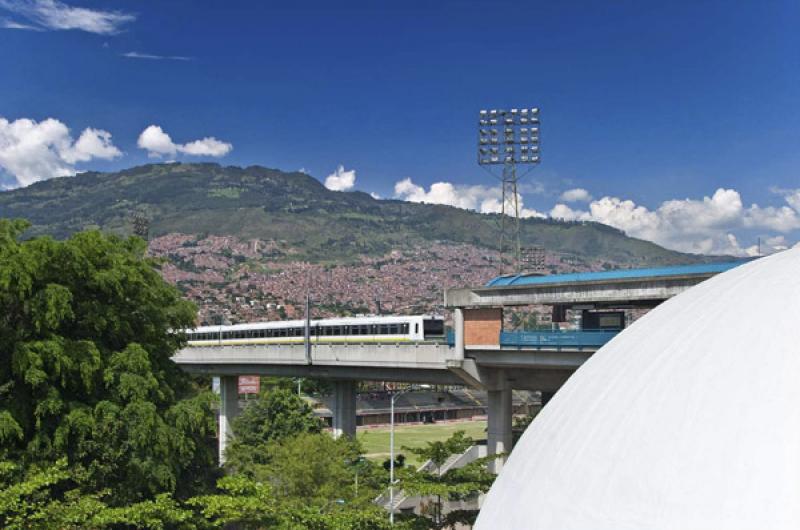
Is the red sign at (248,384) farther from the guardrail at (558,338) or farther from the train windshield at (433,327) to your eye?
the guardrail at (558,338)

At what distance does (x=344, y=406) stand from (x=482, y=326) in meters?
16.9

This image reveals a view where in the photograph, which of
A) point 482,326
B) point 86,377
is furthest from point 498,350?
point 86,377

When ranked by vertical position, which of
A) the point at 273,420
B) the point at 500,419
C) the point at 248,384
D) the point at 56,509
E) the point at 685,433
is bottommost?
→ the point at 273,420

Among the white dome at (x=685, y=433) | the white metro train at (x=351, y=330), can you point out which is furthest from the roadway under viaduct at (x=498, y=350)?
the white dome at (x=685, y=433)

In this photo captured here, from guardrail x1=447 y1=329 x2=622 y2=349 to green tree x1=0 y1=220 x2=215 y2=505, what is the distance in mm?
13331

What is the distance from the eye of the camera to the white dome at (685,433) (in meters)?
7.11

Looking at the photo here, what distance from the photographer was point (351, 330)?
45.5m

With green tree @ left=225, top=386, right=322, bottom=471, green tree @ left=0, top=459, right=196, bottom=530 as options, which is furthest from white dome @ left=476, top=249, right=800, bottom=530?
green tree @ left=225, top=386, right=322, bottom=471

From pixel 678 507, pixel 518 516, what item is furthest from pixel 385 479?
pixel 678 507

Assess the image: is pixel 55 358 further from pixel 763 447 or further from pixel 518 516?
pixel 763 447

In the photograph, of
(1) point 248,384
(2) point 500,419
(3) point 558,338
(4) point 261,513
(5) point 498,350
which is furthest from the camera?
(1) point 248,384

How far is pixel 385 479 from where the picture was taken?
2927cm

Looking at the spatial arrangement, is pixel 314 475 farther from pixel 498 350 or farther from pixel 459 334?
pixel 498 350

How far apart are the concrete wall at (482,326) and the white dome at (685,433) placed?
2059 centimetres
